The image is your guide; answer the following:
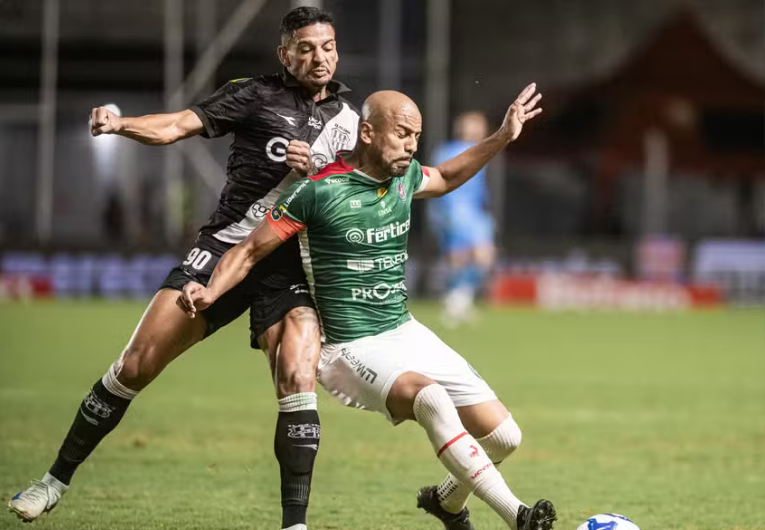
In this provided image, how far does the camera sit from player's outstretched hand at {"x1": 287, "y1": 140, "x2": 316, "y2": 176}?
19.7 feet

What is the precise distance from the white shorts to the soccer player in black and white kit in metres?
0.19

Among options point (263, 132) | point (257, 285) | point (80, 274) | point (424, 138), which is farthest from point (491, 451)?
point (80, 274)

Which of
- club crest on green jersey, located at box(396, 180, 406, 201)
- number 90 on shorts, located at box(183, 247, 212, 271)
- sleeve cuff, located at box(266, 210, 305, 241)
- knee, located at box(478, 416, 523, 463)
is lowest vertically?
knee, located at box(478, 416, 523, 463)

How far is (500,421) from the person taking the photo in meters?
5.97

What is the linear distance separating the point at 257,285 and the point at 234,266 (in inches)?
21.5

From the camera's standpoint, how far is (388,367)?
19.1ft

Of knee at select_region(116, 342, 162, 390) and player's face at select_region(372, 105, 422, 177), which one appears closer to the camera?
player's face at select_region(372, 105, 422, 177)

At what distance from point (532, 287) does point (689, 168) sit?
473 cm

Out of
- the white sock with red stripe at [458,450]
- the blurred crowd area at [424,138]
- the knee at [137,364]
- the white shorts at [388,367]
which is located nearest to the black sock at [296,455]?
the white shorts at [388,367]

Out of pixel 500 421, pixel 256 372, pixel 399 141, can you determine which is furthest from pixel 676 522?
pixel 256 372

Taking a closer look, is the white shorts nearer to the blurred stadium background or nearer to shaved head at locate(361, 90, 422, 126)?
shaved head at locate(361, 90, 422, 126)

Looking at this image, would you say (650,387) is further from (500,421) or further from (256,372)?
(500,421)

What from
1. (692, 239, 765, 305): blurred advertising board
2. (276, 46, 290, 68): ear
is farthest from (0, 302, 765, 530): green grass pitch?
(692, 239, 765, 305): blurred advertising board

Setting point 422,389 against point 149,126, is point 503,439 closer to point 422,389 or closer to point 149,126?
point 422,389
